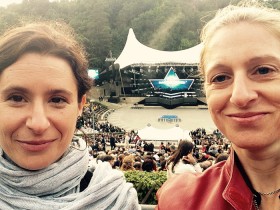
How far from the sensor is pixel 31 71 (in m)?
1.59

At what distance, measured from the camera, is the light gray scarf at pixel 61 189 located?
64.2 inches

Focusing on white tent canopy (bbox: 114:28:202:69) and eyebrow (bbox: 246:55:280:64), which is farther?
white tent canopy (bbox: 114:28:202:69)

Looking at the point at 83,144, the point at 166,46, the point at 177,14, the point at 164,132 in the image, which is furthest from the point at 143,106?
the point at 83,144

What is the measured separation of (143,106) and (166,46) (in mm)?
11438

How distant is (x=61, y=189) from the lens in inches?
66.4

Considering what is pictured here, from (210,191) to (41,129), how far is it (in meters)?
0.85

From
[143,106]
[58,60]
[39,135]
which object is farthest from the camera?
[143,106]

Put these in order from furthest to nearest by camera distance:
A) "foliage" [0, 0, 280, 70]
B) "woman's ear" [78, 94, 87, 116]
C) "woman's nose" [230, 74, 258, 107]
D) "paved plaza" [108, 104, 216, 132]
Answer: "foliage" [0, 0, 280, 70] < "paved plaza" [108, 104, 216, 132] < "woman's ear" [78, 94, 87, 116] < "woman's nose" [230, 74, 258, 107]

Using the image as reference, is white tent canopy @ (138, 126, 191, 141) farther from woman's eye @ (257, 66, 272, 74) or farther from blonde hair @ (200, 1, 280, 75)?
woman's eye @ (257, 66, 272, 74)

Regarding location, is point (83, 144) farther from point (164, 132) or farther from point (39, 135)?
point (164, 132)

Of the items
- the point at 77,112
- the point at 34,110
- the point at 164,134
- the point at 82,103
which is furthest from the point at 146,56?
the point at 34,110

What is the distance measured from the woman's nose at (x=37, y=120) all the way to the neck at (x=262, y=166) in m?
0.90

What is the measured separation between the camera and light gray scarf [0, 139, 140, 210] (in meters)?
1.63

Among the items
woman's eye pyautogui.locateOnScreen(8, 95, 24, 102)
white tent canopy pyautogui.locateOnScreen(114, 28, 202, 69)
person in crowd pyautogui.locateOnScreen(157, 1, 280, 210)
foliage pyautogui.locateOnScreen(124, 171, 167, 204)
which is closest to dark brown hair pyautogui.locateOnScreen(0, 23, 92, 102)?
woman's eye pyautogui.locateOnScreen(8, 95, 24, 102)
